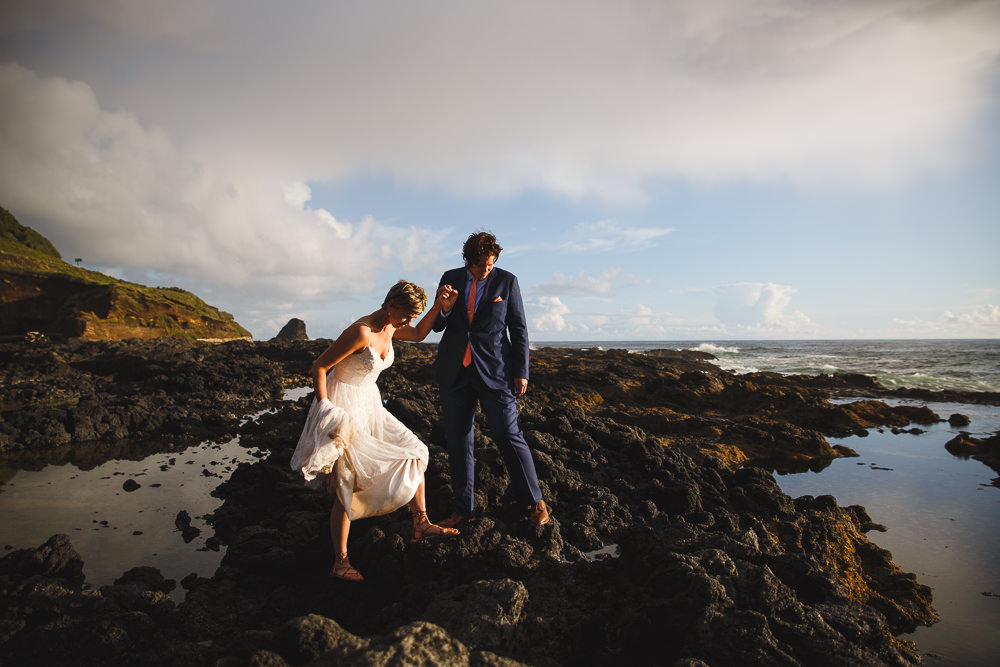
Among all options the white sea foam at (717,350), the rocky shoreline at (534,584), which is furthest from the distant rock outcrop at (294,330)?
the rocky shoreline at (534,584)

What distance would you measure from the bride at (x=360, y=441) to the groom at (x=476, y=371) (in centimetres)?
32

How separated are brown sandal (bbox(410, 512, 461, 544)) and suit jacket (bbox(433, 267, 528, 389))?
1008mm

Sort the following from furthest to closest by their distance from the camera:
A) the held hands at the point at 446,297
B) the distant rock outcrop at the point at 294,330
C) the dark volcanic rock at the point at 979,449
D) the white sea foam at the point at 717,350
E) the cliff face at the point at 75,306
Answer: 1. the distant rock outcrop at the point at 294,330
2. the white sea foam at the point at 717,350
3. the cliff face at the point at 75,306
4. the dark volcanic rock at the point at 979,449
5. the held hands at the point at 446,297

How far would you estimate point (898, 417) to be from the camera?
1250cm

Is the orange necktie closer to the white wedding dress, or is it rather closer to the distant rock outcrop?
the white wedding dress

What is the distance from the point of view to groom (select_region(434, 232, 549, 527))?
3.71 m

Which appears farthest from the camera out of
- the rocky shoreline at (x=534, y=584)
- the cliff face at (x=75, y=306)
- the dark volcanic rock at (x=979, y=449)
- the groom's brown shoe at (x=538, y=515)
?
the cliff face at (x=75, y=306)

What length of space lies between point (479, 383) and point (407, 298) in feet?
2.78

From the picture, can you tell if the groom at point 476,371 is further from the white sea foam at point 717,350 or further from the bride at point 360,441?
the white sea foam at point 717,350

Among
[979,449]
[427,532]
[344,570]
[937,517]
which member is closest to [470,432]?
[427,532]

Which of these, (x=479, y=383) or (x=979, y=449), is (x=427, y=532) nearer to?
(x=479, y=383)

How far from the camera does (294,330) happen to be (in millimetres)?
65750

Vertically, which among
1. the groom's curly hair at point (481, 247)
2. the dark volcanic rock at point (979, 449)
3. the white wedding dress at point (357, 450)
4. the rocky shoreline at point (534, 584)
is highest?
the groom's curly hair at point (481, 247)

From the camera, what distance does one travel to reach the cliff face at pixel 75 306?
32250 mm
